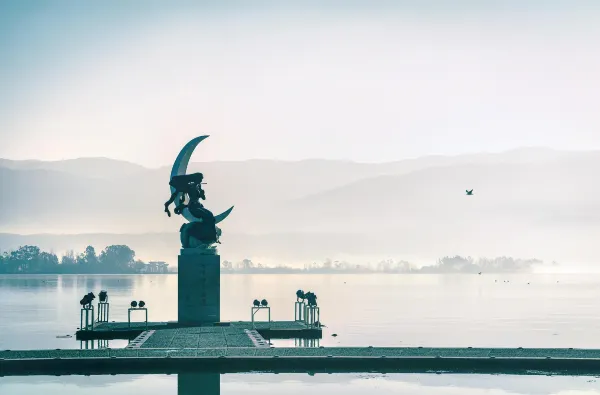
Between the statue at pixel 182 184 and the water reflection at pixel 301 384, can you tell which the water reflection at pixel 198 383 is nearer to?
the water reflection at pixel 301 384

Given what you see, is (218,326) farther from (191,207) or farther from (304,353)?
(304,353)

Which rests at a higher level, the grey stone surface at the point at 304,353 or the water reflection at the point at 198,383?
the grey stone surface at the point at 304,353

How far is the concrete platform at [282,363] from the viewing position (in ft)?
132

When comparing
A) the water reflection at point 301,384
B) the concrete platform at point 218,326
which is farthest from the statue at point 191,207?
the water reflection at point 301,384

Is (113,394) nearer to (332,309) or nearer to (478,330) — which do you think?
(478,330)

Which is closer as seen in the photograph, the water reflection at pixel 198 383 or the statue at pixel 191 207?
the water reflection at pixel 198 383

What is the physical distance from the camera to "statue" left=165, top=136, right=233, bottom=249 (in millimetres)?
58125

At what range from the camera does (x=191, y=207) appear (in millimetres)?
58250

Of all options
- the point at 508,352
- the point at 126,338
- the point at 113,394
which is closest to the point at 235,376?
the point at 113,394

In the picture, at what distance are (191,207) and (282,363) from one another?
62.2ft

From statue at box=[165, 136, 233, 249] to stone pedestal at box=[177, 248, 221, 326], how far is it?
597mm

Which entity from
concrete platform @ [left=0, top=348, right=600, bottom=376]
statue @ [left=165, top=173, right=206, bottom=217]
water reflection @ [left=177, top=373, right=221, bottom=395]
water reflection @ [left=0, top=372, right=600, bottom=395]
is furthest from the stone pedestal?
water reflection @ [left=177, top=373, right=221, bottom=395]

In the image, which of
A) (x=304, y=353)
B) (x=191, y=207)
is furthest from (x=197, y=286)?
(x=304, y=353)

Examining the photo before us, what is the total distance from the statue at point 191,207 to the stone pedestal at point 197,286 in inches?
23.5
